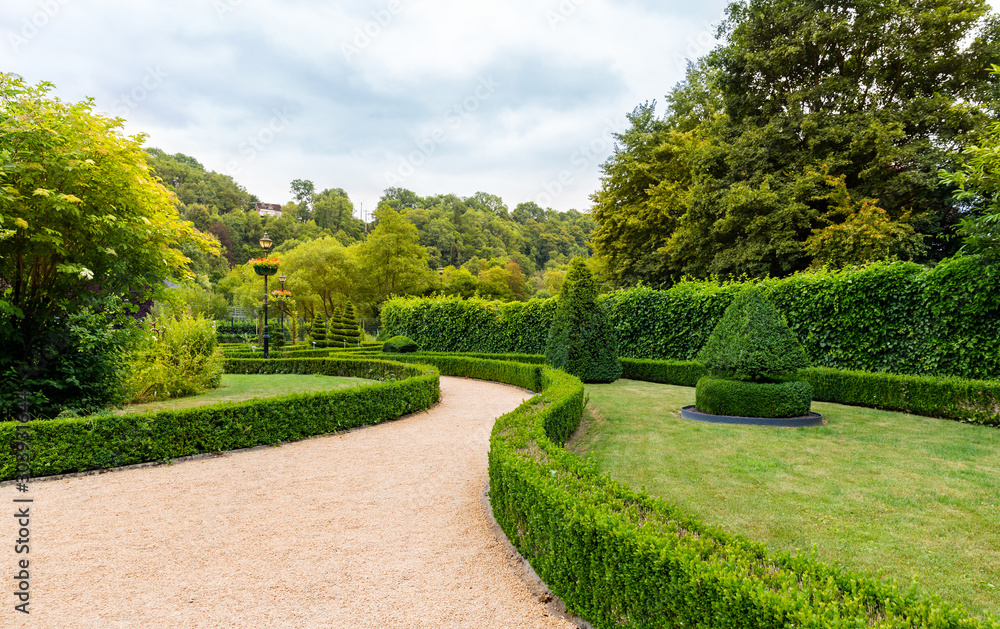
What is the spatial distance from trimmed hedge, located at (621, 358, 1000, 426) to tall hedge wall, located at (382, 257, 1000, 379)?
A: 706mm

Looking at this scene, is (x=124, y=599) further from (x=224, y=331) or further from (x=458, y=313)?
(x=224, y=331)

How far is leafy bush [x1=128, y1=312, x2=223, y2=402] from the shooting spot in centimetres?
977

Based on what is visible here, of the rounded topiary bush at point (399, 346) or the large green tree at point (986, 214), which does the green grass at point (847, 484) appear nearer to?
the large green tree at point (986, 214)

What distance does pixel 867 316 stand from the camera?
9797 millimetres

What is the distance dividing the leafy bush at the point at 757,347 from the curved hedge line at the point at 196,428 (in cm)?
553

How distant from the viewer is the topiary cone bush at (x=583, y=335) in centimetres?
1232

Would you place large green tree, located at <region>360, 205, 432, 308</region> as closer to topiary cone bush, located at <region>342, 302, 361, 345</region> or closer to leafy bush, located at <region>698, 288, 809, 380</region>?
topiary cone bush, located at <region>342, 302, 361, 345</region>

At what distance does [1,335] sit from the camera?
6.51 m

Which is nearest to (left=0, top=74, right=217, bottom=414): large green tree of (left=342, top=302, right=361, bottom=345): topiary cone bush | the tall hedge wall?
the tall hedge wall

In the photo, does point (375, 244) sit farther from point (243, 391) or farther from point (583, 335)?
point (583, 335)

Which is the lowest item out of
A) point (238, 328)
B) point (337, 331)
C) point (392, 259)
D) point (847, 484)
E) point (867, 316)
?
point (238, 328)

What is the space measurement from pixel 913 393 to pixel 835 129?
10.4 metres

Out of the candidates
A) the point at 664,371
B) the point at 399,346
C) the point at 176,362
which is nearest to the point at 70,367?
the point at 176,362

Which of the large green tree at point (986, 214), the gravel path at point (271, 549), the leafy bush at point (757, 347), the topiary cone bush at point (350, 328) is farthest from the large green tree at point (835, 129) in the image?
the topiary cone bush at point (350, 328)
